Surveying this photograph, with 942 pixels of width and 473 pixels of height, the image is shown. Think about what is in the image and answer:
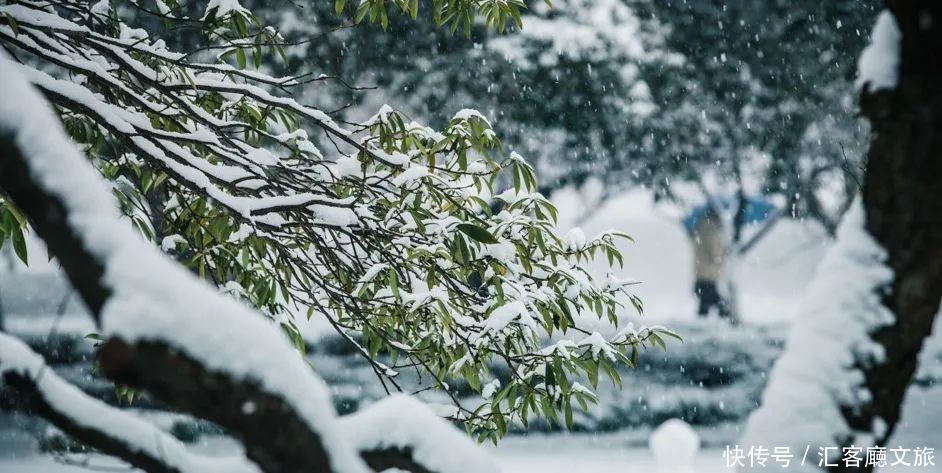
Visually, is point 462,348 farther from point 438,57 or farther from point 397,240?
point 438,57

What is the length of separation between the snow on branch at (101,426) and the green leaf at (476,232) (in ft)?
4.42

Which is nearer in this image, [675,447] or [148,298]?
[148,298]

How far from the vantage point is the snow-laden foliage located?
2.73 m

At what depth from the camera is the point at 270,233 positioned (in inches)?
115

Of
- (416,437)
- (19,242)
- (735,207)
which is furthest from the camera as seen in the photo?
(735,207)

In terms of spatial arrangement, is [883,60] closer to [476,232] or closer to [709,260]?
[476,232]

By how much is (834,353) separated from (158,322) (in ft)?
3.55

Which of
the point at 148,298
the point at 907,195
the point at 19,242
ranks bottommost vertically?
the point at 148,298

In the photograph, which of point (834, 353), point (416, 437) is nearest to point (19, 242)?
point (416, 437)

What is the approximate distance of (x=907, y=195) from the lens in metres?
1.28

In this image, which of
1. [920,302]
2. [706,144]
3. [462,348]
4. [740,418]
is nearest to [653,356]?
[740,418]

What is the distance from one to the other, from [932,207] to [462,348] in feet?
6.73

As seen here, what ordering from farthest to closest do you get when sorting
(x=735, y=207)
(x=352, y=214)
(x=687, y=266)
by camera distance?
(x=687, y=266), (x=735, y=207), (x=352, y=214)

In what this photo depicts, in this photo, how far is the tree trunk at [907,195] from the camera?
126 cm
